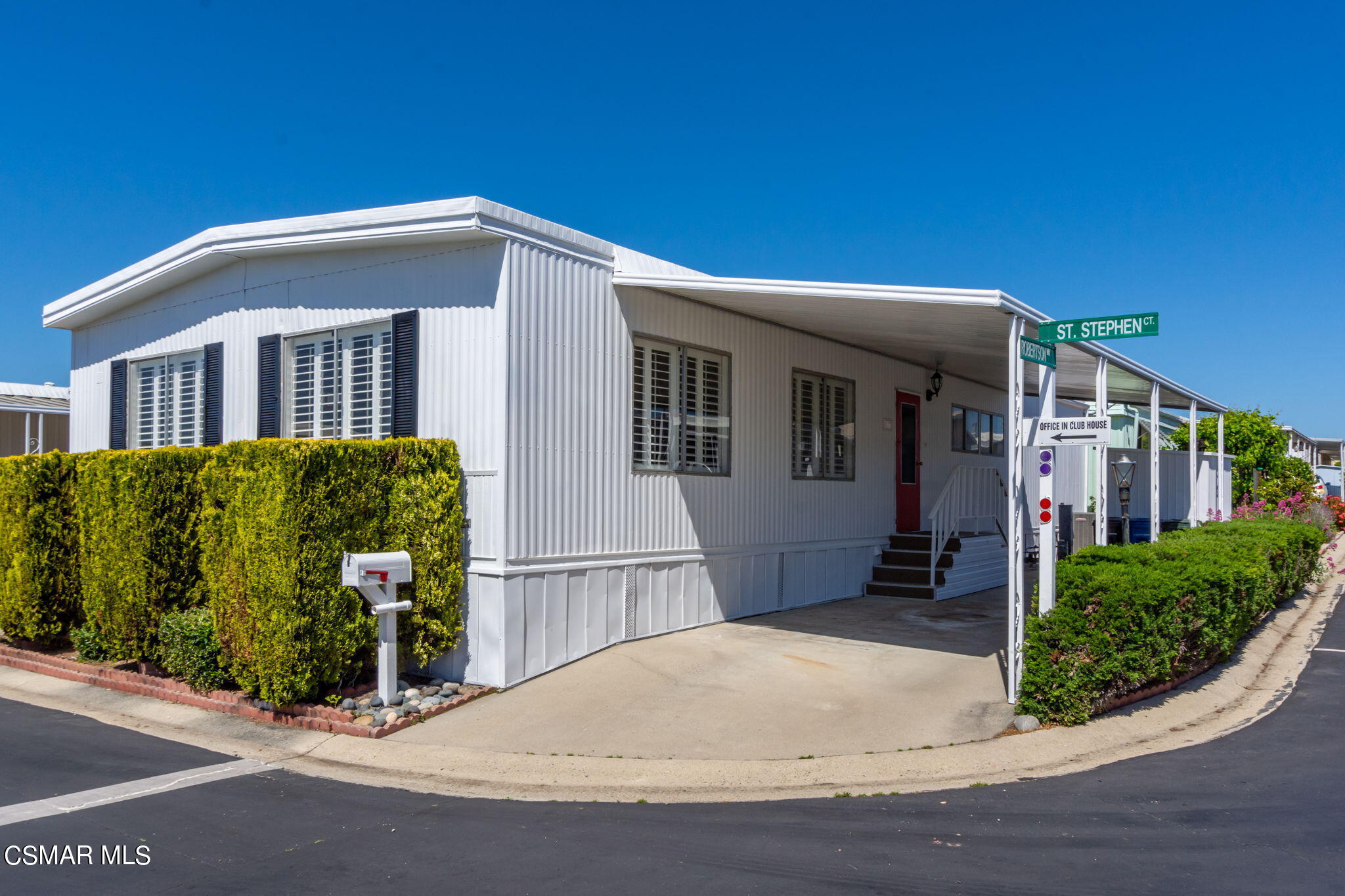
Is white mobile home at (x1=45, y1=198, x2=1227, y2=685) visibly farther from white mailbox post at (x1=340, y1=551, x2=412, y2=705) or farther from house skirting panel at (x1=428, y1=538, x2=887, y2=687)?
white mailbox post at (x1=340, y1=551, x2=412, y2=705)

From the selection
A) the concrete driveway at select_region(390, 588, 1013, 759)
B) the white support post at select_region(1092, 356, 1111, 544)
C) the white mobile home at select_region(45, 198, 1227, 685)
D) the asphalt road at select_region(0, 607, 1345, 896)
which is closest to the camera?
the asphalt road at select_region(0, 607, 1345, 896)

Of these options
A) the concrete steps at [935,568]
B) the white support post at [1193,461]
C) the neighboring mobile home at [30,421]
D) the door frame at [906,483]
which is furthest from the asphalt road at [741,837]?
the neighboring mobile home at [30,421]

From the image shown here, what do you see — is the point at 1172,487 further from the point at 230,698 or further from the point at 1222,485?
the point at 230,698

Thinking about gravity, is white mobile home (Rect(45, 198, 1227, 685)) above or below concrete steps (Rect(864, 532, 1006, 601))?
above

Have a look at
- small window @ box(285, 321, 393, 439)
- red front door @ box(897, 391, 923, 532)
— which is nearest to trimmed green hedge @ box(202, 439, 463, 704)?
small window @ box(285, 321, 393, 439)

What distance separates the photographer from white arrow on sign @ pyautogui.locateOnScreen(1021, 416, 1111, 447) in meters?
7.15

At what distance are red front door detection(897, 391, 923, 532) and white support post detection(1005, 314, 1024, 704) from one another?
249 inches

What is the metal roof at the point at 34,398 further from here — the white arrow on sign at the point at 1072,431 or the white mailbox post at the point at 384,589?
the white arrow on sign at the point at 1072,431

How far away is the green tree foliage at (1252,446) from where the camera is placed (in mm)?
22156

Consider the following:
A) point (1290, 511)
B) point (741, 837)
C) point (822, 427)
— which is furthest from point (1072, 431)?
point (1290, 511)

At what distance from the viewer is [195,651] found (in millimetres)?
8383

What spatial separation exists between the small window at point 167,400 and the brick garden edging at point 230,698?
9.31 feet

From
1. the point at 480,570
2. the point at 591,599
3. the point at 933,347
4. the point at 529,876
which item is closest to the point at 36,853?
the point at 529,876

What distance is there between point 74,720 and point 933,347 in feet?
31.6
